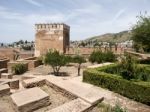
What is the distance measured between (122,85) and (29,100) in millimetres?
3539

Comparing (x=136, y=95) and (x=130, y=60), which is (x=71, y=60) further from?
(x=136, y=95)

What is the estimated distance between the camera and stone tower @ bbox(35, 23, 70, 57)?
91.0 ft

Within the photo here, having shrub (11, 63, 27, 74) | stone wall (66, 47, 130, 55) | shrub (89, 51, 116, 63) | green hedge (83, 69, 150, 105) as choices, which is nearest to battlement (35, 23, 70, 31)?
stone wall (66, 47, 130, 55)

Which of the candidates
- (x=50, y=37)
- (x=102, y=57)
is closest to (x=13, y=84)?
(x=102, y=57)

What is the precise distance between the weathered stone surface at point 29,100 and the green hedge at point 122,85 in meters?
2.91

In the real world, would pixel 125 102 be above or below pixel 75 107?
below

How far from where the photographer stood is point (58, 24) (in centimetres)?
2788

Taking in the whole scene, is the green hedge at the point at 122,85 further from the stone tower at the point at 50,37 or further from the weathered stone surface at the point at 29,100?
the stone tower at the point at 50,37

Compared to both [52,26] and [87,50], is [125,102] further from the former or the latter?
[52,26]

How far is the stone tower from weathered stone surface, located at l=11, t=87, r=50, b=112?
66.1ft

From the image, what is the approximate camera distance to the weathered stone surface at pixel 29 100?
6.53 meters

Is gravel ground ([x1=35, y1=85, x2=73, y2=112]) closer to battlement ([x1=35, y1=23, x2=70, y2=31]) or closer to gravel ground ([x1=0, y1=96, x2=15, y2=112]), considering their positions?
gravel ground ([x1=0, y1=96, x2=15, y2=112])

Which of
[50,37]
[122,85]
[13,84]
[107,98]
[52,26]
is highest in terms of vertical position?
[52,26]

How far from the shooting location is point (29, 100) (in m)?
6.77
